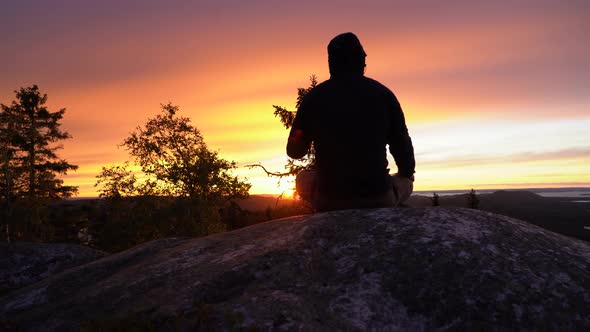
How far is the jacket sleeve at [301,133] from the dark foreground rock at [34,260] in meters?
5.83

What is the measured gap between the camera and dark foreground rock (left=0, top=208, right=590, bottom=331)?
3.41m

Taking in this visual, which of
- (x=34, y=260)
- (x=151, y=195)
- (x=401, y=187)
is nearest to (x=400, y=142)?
(x=401, y=187)

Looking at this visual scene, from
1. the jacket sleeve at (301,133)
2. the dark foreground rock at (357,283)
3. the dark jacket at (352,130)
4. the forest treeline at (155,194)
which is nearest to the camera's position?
the dark foreground rock at (357,283)

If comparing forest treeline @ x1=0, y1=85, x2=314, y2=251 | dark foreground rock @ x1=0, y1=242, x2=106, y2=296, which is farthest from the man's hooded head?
forest treeline @ x1=0, y1=85, x2=314, y2=251

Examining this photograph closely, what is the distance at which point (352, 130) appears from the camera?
18.5 ft

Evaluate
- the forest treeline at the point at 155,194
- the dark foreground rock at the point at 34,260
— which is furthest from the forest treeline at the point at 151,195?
the dark foreground rock at the point at 34,260

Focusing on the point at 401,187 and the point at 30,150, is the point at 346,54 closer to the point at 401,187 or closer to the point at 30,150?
the point at 401,187

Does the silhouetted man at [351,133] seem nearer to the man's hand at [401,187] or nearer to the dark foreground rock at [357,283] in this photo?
the man's hand at [401,187]

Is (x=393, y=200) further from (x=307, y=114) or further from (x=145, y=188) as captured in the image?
(x=145, y=188)

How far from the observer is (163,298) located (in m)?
4.07

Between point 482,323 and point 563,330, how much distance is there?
2.10 feet

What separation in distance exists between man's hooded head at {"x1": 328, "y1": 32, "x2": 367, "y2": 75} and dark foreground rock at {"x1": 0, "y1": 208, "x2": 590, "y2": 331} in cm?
228

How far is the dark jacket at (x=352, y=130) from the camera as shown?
5.63 meters

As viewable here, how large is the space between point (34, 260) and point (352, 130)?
340 inches
